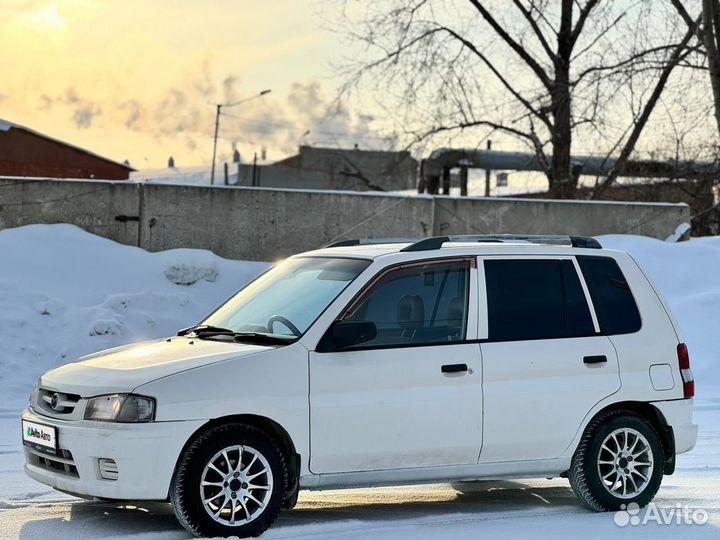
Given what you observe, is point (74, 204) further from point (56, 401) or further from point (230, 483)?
point (230, 483)

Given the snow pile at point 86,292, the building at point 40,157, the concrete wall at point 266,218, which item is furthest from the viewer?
the building at point 40,157

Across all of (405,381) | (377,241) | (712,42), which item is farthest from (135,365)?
(712,42)

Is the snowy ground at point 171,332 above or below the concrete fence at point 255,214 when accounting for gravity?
below

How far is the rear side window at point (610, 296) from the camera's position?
7.54 meters

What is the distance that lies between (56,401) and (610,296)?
3548 mm

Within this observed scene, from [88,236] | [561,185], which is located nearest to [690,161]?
[561,185]

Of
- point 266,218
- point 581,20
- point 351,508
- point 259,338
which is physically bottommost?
point 351,508

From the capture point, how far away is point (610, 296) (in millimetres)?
7625

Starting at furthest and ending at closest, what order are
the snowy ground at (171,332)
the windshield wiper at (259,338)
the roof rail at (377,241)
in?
the roof rail at (377,241) < the snowy ground at (171,332) < the windshield wiper at (259,338)

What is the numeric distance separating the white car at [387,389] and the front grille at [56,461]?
12 millimetres

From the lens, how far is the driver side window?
6.85 m

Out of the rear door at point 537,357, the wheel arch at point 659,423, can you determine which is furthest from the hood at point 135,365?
the wheel arch at point 659,423

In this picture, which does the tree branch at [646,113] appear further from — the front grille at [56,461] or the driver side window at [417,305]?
the front grille at [56,461]

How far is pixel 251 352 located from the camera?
256 inches
